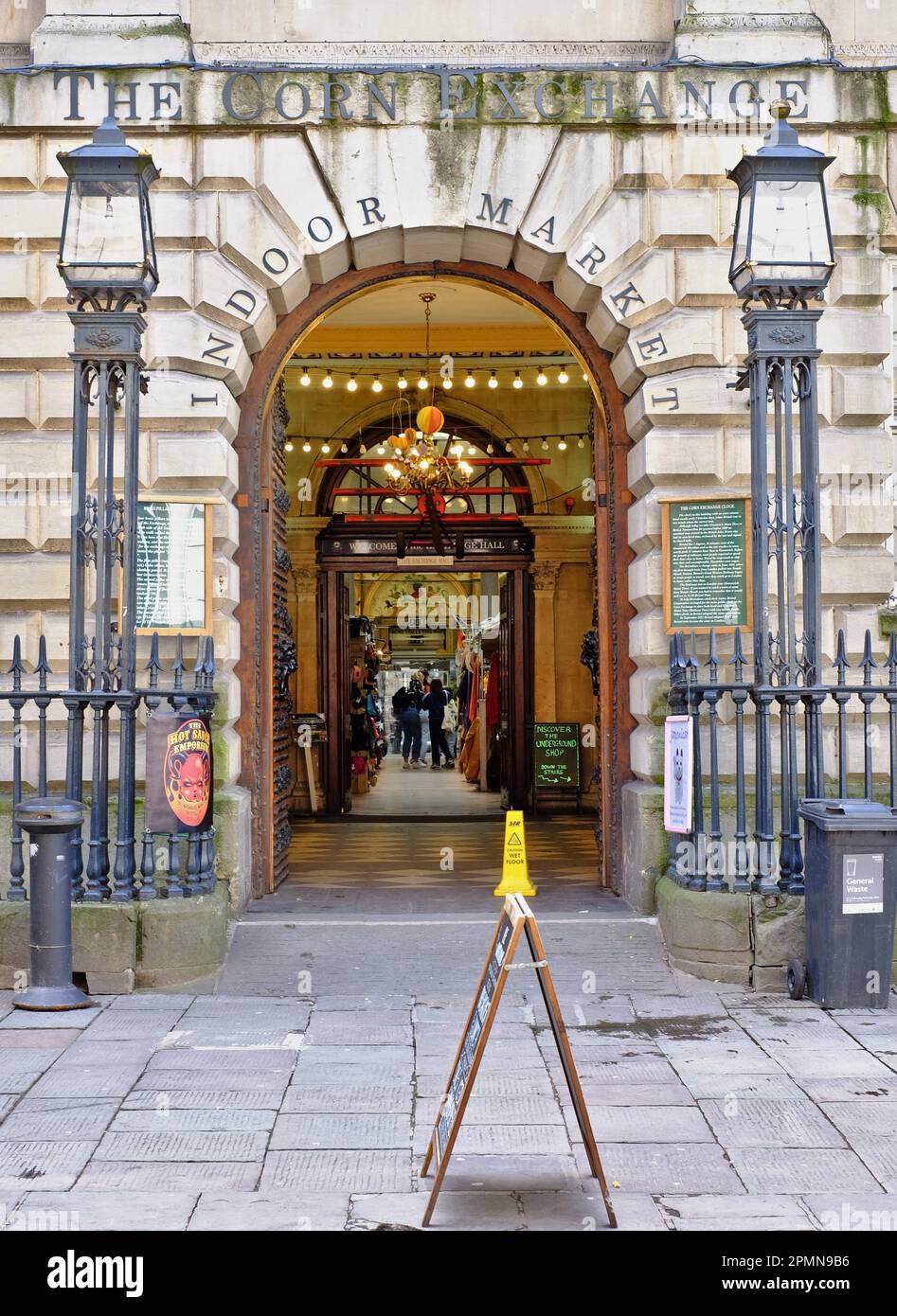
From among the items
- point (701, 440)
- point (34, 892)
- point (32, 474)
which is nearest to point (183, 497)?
point (32, 474)

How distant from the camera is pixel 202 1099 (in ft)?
18.2

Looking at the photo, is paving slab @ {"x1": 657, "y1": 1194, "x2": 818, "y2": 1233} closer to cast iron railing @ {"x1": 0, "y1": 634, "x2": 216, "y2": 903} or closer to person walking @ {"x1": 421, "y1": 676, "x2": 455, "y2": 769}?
cast iron railing @ {"x1": 0, "y1": 634, "x2": 216, "y2": 903}

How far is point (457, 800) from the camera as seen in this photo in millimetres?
18797

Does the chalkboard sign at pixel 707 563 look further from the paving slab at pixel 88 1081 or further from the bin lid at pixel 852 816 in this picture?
the paving slab at pixel 88 1081

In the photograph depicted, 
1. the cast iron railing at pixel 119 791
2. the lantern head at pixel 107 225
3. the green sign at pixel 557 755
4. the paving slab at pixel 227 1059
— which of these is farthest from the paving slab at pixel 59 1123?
the green sign at pixel 557 755

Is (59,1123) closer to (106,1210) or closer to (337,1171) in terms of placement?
(106,1210)

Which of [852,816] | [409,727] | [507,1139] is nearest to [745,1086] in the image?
[507,1139]

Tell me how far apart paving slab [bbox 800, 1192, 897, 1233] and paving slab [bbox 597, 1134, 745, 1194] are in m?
0.27

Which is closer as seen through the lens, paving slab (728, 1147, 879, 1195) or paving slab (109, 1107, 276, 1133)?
paving slab (728, 1147, 879, 1195)

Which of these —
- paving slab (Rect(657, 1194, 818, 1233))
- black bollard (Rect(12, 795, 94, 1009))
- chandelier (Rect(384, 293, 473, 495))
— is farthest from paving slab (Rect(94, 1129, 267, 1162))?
chandelier (Rect(384, 293, 473, 495))

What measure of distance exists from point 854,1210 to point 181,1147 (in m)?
2.45

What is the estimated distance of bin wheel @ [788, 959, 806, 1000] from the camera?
7.12 m
